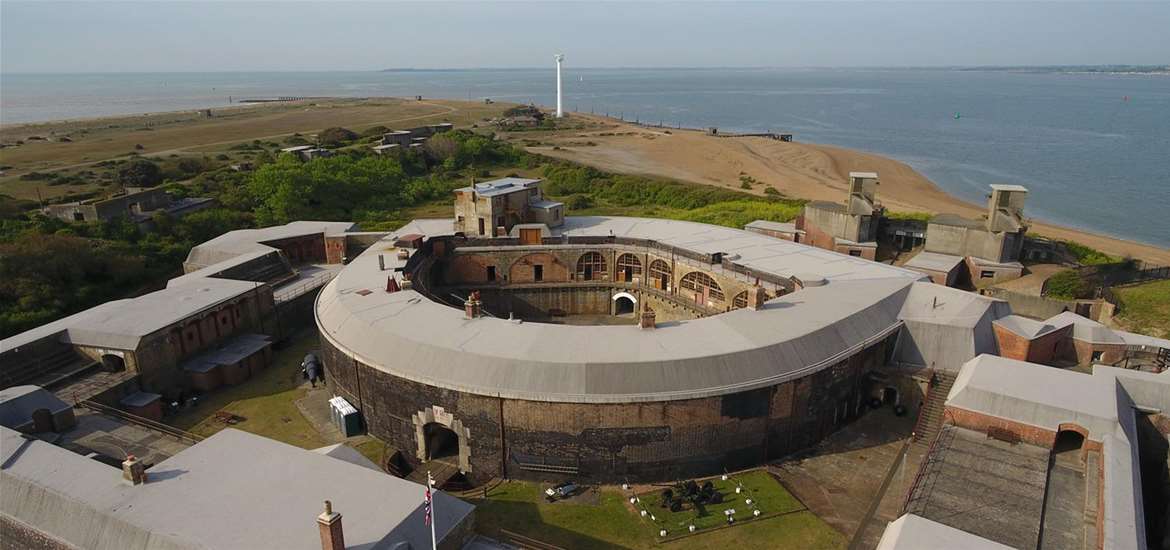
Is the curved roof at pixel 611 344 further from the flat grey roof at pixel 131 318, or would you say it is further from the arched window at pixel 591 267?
the arched window at pixel 591 267

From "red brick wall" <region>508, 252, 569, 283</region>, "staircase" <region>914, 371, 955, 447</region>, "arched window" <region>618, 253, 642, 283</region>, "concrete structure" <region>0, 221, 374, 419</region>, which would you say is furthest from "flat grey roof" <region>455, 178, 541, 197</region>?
"staircase" <region>914, 371, 955, 447</region>

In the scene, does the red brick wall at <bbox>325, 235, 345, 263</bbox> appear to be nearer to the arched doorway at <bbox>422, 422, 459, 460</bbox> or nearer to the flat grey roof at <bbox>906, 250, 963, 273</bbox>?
the arched doorway at <bbox>422, 422, 459, 460</bbox>

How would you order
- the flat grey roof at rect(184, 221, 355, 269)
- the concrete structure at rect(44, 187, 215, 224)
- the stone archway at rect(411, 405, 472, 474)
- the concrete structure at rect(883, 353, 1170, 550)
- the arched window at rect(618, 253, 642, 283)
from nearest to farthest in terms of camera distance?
the concrete structure at rect(883, 353, 1170, 550) → the stone archway at rect(411, 405, 472, 474) → the arched window at rect(618, 253, 642, 283) → the flat grey roof at rect(184, 221, 355, 269) → the concrete structure at rect(44, 187, 215, 224)

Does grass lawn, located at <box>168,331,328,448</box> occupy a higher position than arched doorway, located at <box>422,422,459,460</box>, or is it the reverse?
arched doorway, located at <box>422,422,459,460</box>

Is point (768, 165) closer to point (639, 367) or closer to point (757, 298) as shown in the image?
point (757, 298)

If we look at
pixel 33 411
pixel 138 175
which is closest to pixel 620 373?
pixel 33 411

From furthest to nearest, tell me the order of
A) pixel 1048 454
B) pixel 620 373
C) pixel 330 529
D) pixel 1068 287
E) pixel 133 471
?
1. pixel 1068 287
2. pixel 620 373
3. pixel 1048 454
4. pixel 133 471
5. pixel 330 529

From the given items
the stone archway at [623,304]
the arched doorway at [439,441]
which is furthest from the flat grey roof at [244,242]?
the arched doorway at [439,441]
